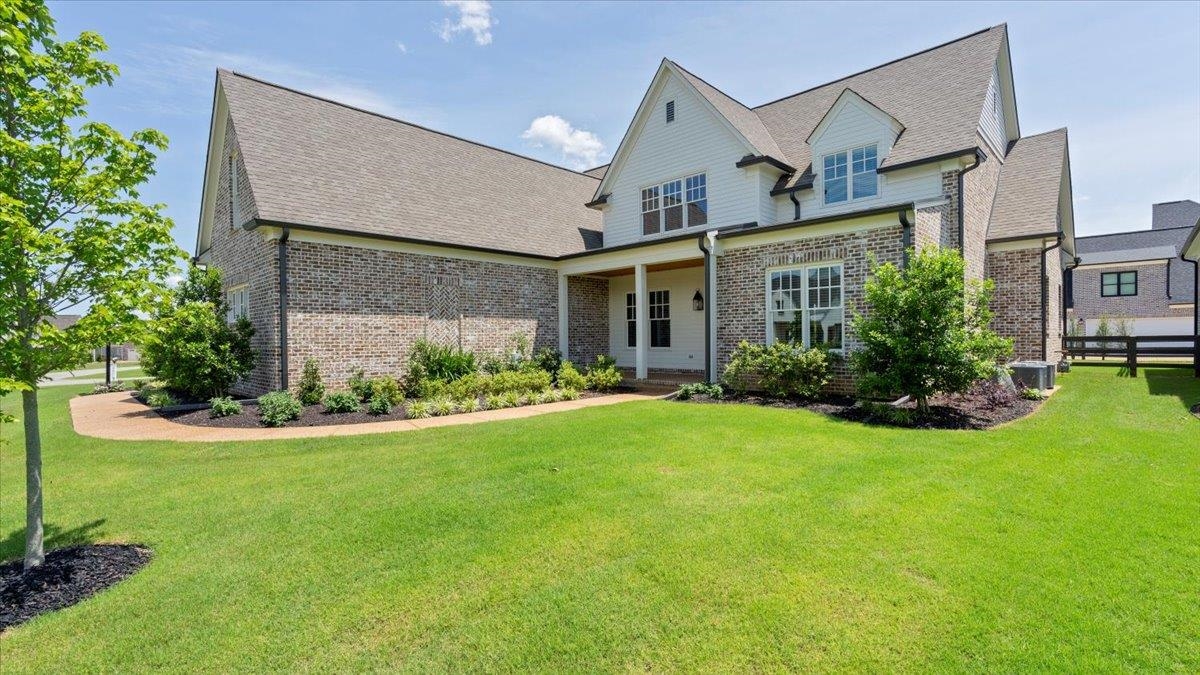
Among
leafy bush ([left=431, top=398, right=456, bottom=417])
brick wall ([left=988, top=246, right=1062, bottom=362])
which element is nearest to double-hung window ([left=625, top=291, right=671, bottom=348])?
leafy bush ([left=431, top=398, right=456, bottom=417])

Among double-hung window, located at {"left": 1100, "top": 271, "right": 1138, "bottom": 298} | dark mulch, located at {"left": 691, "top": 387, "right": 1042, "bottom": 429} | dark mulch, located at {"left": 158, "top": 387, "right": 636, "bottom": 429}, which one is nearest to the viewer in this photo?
dark mulch, located at {"left": 691, "top": 387, "right": 1042, "bottom": 429}

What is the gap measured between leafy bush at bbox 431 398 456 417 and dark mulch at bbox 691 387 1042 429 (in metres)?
5.68

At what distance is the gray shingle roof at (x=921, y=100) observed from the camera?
1302 centimetres

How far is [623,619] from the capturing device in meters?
3.24

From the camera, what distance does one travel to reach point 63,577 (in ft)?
13.1

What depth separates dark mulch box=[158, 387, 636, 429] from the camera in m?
10.1

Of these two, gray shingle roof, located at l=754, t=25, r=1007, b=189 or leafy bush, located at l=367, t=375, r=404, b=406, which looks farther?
gray shingle roof, located at l=754, t=25, r=1007, b=189

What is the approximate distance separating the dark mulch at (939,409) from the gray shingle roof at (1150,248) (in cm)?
2920

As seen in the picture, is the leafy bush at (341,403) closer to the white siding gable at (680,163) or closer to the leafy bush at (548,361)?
the leafy bush at (548,361)

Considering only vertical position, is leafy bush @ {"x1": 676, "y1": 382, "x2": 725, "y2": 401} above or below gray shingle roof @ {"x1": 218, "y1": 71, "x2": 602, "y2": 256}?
below

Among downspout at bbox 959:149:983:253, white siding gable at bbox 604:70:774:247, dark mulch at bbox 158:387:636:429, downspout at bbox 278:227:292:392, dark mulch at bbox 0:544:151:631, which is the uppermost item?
white siding gable at bbox 604:70:774:247

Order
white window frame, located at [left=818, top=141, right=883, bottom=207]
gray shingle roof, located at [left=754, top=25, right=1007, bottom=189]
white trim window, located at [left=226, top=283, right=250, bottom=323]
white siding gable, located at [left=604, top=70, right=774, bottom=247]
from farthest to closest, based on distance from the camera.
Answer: white siding gable, located at [left=604, top=70, right=774, bottom=247] → white window frame, located at [left=818, top=141, right=883, bottom=207] → white trim window, located at [left=226, top=283, right=250, bottom=323] → gray shingle roof, located at [left=754, top=25, right=1007, bottom=189]

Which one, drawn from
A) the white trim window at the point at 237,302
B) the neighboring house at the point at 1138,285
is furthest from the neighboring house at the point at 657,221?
the neighboring house at the point at 1138,285

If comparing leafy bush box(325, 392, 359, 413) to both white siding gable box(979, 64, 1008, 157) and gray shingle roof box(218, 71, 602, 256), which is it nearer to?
gray shingle roof box(218, 71, 602, 256)
